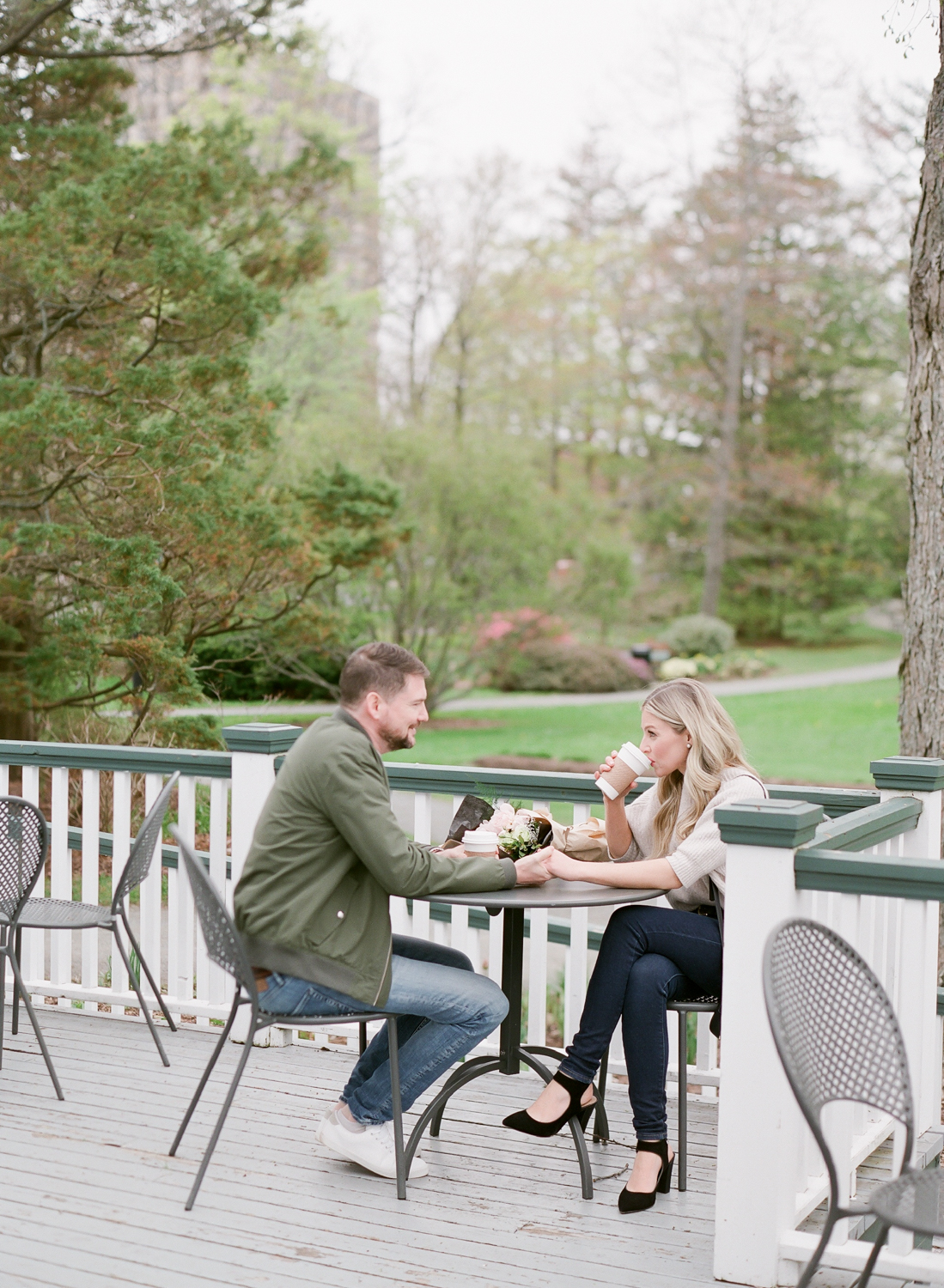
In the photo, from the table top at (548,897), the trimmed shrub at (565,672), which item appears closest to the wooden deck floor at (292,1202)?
the table top at (548,897)

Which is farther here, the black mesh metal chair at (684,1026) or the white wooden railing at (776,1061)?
the black mesh metal chair at (684,1026)

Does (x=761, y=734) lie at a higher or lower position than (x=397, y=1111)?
lower

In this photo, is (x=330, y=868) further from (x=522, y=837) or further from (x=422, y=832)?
(x=422, y=832)

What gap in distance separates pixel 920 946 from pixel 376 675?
145 cm

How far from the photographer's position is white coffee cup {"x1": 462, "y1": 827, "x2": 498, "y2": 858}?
3.40m

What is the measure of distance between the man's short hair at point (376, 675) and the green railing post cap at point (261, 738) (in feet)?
3.88

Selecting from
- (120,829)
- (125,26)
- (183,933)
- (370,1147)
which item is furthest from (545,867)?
(125,26)

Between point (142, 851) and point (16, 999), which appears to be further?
point (16, 999)

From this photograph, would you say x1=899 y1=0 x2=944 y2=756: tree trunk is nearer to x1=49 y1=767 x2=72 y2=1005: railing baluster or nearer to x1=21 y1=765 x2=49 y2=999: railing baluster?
→ x1=49 y1=767 x2=72 y2=1005: railing baluster

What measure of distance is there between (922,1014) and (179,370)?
295 inches

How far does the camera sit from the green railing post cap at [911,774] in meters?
3.61

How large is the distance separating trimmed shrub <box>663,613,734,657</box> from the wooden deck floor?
70.8 feet

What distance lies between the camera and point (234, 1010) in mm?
3371

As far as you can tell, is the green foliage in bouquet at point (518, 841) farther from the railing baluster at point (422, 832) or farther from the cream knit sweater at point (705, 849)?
the railing baluster at point (422, 832)
